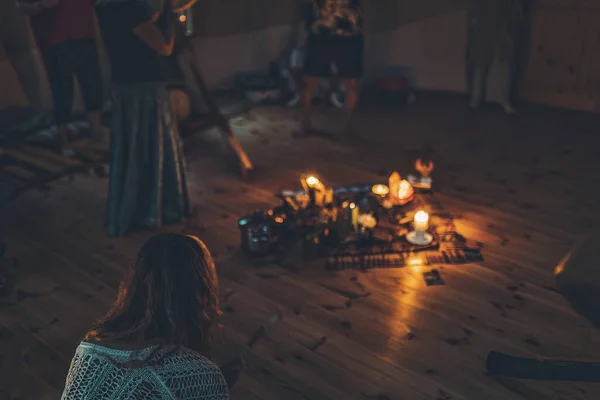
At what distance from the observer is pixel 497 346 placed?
3998mm

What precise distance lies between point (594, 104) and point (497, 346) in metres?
4.89

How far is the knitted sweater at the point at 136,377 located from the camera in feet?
7.17

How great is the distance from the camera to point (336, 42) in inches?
279

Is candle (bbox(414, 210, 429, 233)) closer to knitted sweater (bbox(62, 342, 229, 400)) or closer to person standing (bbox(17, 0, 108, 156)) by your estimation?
knitted sweater (bbox(62, 342, 229, 400))

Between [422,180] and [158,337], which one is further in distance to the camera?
[422,180]

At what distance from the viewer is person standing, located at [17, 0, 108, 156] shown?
6773 mm

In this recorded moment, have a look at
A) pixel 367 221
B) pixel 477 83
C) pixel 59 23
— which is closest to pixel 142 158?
pixel 367 221

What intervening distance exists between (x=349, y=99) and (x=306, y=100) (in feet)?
1.47

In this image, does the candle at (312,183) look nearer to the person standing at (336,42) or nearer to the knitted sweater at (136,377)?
the person standing at (336,42)

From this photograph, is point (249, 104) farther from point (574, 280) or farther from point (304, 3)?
point (574, 280)

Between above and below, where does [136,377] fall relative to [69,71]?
below

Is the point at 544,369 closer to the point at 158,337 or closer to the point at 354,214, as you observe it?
the point at 354,214

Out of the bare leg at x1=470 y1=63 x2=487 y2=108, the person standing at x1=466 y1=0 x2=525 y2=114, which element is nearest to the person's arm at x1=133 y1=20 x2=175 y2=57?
the person standing at x1=466 y1=0 x2=525 y2=114

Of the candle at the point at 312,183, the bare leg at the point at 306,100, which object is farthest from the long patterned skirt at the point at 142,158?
the bare leg at the point at 306,100
